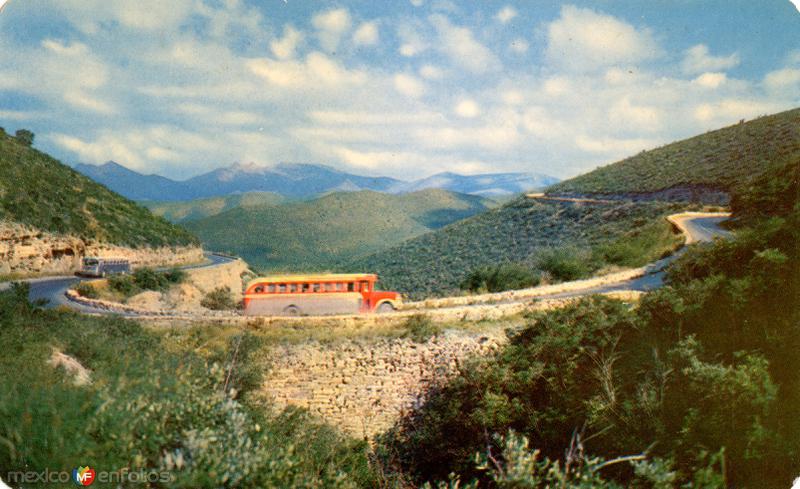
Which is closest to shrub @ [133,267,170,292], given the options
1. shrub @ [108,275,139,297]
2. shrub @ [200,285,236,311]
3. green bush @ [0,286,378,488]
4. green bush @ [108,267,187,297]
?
green bush @ [108,267,187,297]

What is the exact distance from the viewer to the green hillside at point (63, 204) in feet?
61.4

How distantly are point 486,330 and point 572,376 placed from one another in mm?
3046

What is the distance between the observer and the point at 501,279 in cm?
1931

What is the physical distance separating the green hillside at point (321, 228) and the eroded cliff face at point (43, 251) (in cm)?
2655

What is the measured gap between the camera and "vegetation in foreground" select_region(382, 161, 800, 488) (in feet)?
19.9

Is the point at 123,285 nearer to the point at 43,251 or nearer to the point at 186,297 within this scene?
the point at 186,297

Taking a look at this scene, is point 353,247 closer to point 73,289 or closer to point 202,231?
point 202,231

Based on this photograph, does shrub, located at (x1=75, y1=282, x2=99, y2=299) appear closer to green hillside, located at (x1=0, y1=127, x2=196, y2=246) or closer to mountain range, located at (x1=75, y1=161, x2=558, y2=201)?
green hillside, located at (x1=0, y1=127, x2=196, y2=246)

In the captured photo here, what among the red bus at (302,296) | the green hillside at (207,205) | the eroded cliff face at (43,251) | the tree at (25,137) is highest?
the green hillside at (207,205)

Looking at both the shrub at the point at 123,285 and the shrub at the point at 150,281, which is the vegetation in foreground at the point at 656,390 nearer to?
the shrub at the point at 123,285

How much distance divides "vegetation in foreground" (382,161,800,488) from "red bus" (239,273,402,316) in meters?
3.99

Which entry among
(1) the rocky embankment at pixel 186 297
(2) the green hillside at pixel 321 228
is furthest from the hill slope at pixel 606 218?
(2) the green hillside at pixel 321 228

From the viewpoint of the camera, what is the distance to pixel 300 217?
7175 centimetres

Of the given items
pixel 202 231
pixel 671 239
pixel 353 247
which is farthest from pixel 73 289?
pixel 202 231
